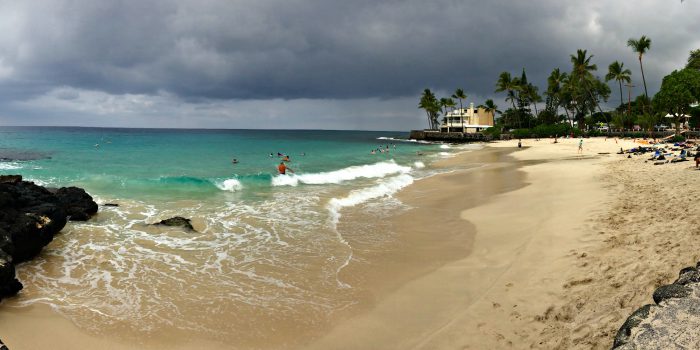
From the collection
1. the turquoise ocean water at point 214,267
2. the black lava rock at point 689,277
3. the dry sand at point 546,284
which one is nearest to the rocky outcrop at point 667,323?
the black lava rock at point 689,277

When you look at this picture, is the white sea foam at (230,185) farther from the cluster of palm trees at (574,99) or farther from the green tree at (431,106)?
the green tree at (431,106)

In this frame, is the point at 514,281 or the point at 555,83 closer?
the point at 514,281

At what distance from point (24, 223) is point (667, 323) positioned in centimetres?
1229

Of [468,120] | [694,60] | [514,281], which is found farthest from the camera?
[468,120]

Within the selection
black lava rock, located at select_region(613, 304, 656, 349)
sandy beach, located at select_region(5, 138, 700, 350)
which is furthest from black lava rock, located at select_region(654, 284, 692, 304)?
sandy beach, located at select_region(5, 138, 700, 350)

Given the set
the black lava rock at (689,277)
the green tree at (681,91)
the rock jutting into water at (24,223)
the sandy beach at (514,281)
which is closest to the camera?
the black lava rock at (689,277)

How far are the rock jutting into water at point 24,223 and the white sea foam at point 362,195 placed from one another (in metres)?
8.23

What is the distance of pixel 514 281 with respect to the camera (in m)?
7.06

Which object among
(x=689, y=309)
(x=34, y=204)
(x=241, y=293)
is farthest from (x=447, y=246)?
(x=34, y=204)

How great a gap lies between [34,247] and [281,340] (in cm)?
756

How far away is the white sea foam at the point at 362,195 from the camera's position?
15.7 m

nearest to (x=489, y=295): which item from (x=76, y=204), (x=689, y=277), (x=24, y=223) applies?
(x=689, y=277)

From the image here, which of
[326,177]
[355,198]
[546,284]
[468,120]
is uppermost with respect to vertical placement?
[468,120]

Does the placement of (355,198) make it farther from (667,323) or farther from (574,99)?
(574,99)
